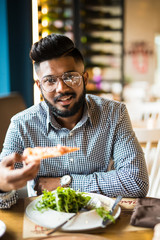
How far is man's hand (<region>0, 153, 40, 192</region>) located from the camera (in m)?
1.09

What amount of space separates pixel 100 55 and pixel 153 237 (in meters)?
6.70

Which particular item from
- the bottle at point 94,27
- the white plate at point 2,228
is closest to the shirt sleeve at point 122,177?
the white plate at point 2,228

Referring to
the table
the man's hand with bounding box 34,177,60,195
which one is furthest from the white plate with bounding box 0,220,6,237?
the man's hand with bounding box 34,177,60,195

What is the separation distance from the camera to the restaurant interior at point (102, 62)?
1.26 metres

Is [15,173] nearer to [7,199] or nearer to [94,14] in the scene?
[7,199]

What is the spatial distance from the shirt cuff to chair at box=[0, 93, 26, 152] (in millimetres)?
1262

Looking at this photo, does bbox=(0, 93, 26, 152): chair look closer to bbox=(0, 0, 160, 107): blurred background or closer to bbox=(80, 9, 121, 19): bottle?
bbox=(0, 0, 160, 107): blurred background

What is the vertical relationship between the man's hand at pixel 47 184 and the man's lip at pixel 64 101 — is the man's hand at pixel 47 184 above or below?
below

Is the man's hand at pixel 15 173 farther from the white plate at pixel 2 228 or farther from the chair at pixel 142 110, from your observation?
the chair at pixel 142 110

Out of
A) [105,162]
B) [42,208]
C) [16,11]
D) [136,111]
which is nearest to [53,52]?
[105,162]

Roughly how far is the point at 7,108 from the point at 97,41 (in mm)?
4928

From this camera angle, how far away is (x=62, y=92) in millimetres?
1673

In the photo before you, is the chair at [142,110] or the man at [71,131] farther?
the chair at [142,110]

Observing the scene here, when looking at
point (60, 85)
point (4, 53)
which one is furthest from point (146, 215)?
point (4, 53)
